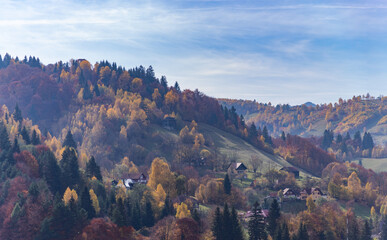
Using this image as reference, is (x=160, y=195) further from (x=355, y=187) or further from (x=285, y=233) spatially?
(x=355, y=187)

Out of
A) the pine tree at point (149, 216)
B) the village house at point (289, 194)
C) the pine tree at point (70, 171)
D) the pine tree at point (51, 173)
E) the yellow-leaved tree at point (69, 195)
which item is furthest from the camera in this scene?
the village house at point (289, 194)

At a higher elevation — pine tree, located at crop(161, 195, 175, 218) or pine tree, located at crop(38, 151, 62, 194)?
pine tree, located at crop(38, 151, 62, 194)

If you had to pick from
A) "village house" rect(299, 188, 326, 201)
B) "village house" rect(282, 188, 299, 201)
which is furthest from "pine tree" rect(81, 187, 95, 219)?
"village house" rect(299, 188, 326, 201)

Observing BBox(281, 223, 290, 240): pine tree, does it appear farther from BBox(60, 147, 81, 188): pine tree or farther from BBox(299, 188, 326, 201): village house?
BBox(299, 188, 326, 201): village house

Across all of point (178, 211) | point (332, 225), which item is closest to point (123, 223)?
point (178, 211)

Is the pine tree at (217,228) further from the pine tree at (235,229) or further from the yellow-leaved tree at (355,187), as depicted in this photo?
the yellow-leaved tree at (355,187)

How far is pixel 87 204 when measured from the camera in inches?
3342

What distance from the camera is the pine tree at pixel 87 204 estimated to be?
84438 mm

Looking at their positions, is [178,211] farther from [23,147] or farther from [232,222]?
[23,147]

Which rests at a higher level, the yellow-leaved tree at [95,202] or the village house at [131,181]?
the yellow-leaved tree at [95,202]

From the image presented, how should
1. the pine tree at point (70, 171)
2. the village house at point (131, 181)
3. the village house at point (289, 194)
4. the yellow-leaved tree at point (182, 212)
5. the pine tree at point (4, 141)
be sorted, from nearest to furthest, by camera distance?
the yellow-leaved tree at point (182, 212) < the pine tree at point (70, 171) < the pine tree at point (4, 141) < the village house at point (131, 181) < the village house at point (289, 194)

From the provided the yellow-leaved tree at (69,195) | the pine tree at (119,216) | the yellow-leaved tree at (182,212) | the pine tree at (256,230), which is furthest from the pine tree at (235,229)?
the yellow-leaved tree at (69,195)

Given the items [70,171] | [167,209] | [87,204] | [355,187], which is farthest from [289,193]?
[87,204]

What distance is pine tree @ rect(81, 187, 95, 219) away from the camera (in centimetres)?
8444
